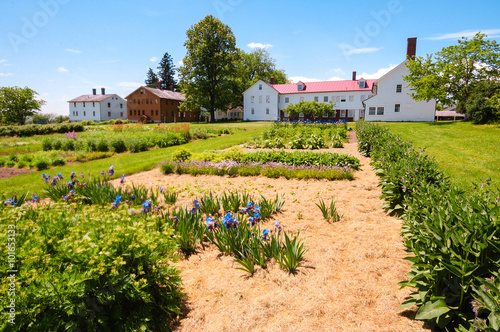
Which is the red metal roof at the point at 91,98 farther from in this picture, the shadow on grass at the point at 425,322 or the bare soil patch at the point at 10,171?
the shadow on grass at the point at 425,322

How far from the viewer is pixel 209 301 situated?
3020 mm

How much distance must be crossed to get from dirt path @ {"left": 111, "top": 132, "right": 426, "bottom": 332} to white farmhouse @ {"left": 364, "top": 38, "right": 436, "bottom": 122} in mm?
36199

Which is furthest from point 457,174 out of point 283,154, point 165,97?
point 165,97

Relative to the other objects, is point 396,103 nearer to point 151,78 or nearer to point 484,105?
point 484,105

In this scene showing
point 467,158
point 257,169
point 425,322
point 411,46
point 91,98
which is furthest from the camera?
point 91,98

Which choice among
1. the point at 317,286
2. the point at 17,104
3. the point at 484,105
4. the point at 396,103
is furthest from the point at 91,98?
the point at 317,286

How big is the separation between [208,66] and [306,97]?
56.8ft

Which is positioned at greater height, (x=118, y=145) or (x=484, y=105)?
(x=484, y=105)

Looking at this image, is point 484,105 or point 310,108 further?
point 310,108

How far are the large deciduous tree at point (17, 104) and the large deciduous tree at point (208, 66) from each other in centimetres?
3383

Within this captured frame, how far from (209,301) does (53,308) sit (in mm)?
1473

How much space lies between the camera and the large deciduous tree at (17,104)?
54.1m

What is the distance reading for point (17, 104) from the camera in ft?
182

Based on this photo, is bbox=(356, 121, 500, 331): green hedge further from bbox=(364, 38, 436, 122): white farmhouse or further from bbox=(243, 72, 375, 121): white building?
bbox=(243, 72, 375, 121): white building
